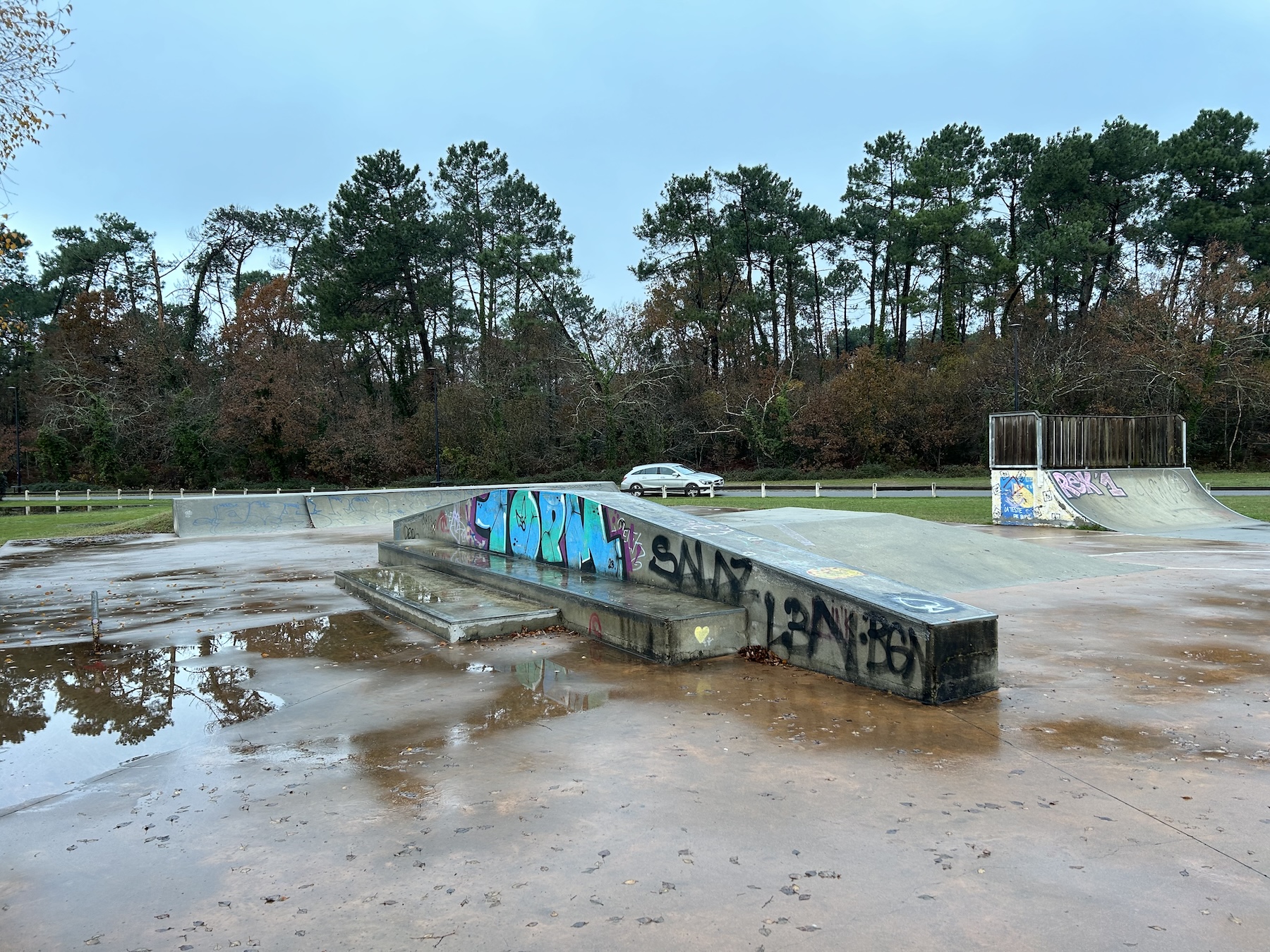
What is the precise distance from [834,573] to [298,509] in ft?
62.4

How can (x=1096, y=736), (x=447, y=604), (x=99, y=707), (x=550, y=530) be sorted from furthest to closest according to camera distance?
1. (x=550, y=530)
2. (x=447, y=604)
3. (x=99, y=707)
4. (x=1096, y=736)

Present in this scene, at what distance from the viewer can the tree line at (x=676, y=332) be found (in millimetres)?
46000

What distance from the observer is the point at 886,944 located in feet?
9.80

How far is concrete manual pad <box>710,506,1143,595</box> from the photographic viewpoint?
431 inches

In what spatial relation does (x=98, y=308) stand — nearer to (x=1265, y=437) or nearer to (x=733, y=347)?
(x=733, y=347)

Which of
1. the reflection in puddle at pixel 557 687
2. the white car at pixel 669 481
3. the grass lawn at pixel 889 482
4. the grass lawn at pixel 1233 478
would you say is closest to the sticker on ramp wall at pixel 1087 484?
the grass lawn at pixel 1233 478

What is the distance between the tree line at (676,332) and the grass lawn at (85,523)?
19456 millimetres

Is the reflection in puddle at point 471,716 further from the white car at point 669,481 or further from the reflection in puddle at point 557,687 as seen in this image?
the white car at point 669,481

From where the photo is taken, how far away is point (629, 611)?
750cm

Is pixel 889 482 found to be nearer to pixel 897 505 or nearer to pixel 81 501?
pixel 897 505

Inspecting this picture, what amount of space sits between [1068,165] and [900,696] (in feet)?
165

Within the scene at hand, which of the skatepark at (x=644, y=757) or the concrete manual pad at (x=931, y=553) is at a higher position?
the concrete manual pad at (x=931, y=553)

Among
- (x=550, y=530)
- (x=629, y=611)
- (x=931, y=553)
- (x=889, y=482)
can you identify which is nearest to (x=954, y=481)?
(x=889, y=482)

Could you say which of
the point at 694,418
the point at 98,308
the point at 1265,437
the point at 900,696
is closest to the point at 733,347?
the point at 694,418
